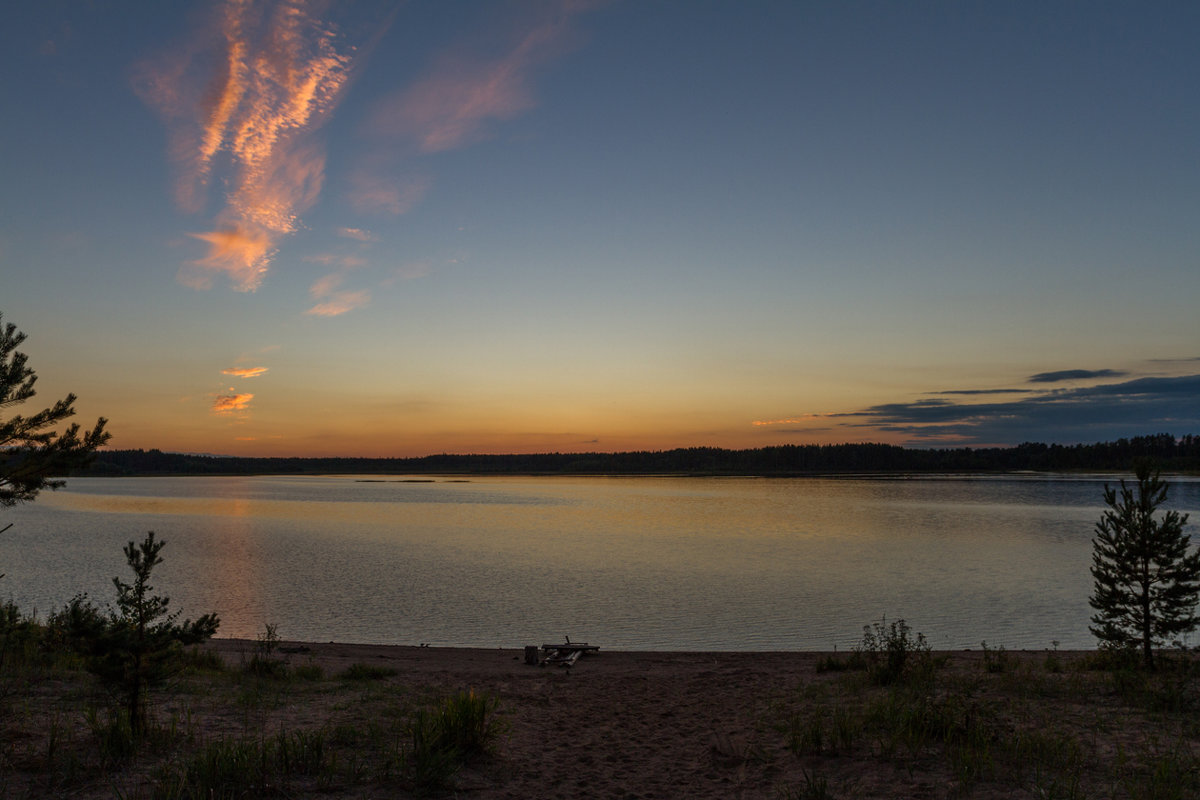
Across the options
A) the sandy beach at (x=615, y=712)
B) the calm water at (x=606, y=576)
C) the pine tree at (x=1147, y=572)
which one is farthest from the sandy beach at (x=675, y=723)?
the calm water at (x=606, y=576)

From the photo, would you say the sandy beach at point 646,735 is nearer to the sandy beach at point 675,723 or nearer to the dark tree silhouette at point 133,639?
the sandy beach at point 675,723

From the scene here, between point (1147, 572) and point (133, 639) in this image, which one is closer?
point (133, 639)

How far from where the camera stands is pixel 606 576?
110 ft

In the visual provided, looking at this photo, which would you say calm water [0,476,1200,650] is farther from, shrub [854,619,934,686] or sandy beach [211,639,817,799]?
shrub [854,619,934,686]

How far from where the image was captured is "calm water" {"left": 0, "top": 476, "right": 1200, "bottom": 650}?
23125 mm

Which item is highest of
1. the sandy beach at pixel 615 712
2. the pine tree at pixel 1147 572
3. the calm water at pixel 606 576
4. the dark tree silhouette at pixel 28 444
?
the dark tree silhouette at pixel 28 444

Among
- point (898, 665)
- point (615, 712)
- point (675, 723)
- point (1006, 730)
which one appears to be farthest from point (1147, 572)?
point (615, 712)

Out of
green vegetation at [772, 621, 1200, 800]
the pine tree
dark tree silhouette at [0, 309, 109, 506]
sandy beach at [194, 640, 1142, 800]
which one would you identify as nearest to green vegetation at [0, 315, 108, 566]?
dark tree silhouette at [0, 309, 109, 506]

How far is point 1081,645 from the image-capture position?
2059cm

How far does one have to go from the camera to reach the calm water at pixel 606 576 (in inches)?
910

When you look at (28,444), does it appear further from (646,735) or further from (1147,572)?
(1147,572)

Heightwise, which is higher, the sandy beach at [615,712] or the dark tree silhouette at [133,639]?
the dark tree silhouette at [133,639]

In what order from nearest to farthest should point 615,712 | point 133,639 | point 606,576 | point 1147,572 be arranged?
point 133,639 → point 615,712 → point 1147,572 → point 606,576

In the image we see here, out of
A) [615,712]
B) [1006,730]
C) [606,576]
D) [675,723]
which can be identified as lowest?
[606,576]
